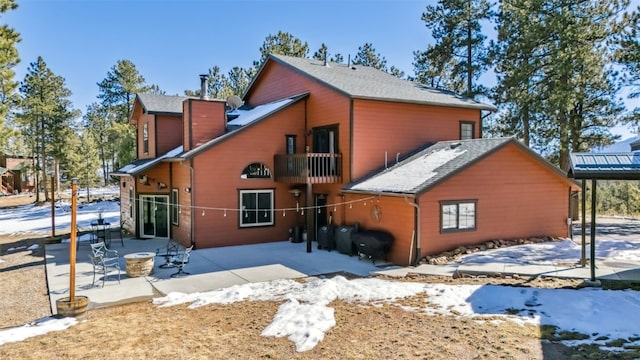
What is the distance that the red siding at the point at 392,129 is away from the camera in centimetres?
1472

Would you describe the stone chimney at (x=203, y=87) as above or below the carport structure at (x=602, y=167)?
above

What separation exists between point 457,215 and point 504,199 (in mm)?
2020

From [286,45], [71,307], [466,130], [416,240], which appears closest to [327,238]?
[416,240]

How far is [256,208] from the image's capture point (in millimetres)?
15758

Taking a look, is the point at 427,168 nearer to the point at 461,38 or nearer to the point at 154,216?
the point at 154,216

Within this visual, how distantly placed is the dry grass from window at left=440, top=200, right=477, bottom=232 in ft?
14.2

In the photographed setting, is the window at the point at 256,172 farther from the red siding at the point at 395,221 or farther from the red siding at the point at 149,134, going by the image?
the red siding at the point at 149,134

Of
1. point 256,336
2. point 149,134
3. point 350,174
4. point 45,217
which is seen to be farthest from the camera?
point 45,217

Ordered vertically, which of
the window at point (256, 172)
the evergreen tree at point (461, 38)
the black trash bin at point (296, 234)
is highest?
the evergreen tree at point (461, 38)

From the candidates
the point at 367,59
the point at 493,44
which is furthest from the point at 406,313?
the point at 367,59

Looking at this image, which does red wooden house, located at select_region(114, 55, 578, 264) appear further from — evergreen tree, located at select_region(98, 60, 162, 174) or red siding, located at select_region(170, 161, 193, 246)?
evergreen tree, located at select_region(98, 60, 162, 174)

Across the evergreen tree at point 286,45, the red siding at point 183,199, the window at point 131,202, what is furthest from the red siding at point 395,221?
the evergreen tree at point 286,45

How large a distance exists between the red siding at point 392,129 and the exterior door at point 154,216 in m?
7.92

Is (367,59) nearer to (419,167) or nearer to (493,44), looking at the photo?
(493,44)
